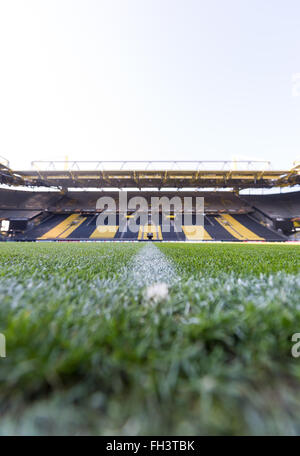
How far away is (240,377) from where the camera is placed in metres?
0.24

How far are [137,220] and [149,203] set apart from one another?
2.35m

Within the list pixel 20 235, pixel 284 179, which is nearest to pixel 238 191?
pixel 284 179

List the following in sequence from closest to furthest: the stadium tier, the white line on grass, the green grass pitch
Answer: the green grass pitch
the white line on grass
the stadium tier

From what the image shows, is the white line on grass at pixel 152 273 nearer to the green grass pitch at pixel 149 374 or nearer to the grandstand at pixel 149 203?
the green grass pitch at pixel 149 374

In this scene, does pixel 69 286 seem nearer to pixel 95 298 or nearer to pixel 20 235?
pixel 95 298

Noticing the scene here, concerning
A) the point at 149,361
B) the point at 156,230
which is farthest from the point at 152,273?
the point at 156,230

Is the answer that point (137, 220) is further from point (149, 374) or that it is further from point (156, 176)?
point (149, 374)

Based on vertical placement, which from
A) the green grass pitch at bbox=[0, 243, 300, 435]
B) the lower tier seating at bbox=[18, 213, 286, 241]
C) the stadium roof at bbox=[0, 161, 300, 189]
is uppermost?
the stadium roof at bbox=[0, 161, 300, 189]

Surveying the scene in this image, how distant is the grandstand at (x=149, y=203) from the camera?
12.8 metres

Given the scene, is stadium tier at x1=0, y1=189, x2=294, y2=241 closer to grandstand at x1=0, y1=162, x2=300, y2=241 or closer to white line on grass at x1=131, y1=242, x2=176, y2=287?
grandstand at x1=0, y1=162, x2=300, y2=241

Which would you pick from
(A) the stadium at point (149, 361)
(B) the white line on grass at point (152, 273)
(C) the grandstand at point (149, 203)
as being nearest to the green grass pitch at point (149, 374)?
(A) the stadium at point (149, 361)

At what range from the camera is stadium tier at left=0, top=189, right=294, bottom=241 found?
12.9 meters

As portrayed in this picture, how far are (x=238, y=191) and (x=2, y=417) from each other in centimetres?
1877

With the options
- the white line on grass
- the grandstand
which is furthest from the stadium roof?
the white line on grass
